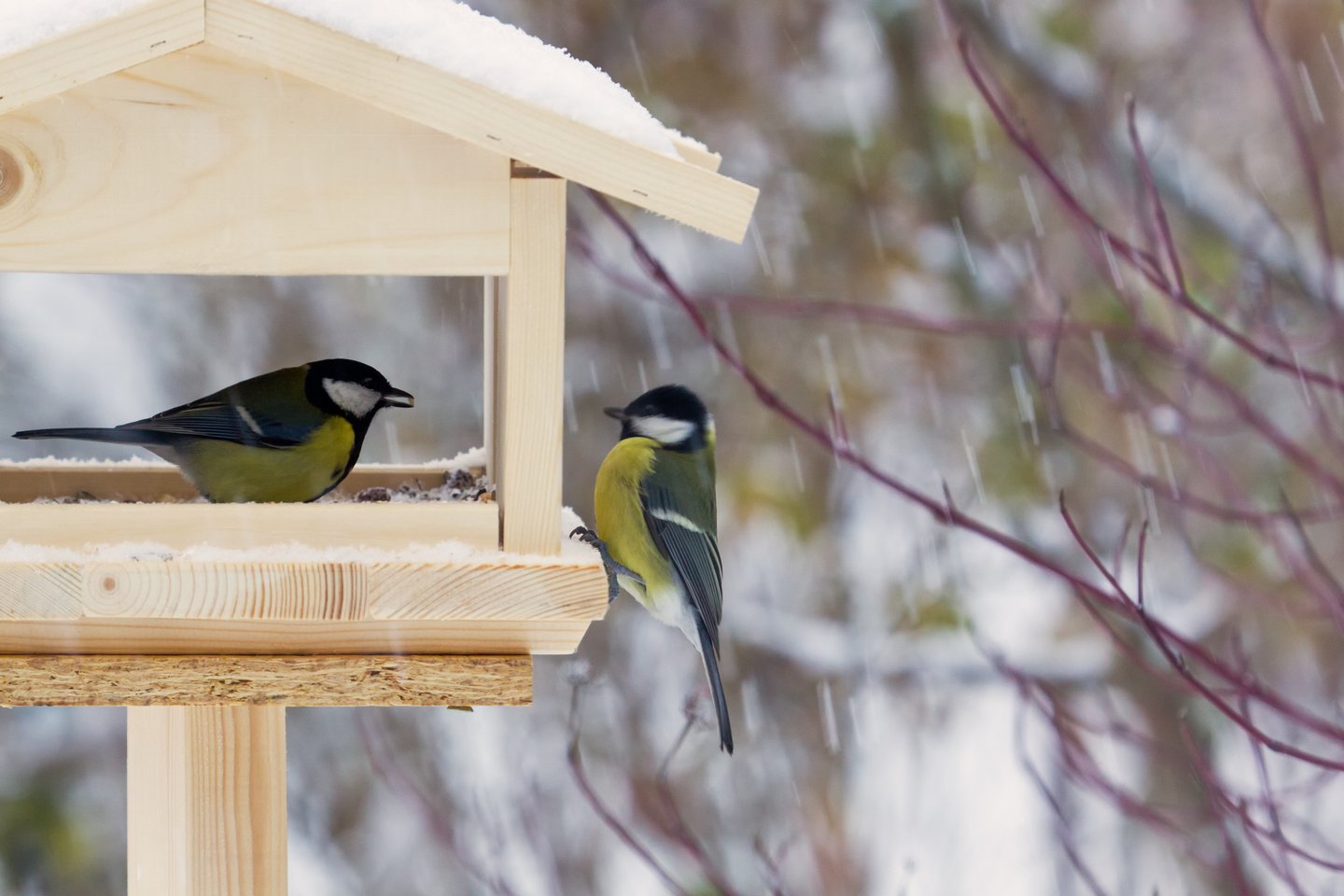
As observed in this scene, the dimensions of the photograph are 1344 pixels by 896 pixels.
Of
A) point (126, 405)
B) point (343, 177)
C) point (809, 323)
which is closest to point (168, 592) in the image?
point (343, 177)

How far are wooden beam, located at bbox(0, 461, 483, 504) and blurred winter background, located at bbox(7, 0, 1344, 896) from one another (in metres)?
2.55

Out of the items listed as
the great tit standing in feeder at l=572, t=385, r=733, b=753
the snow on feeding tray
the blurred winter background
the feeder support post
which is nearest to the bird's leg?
the great tit standing in feeder at l=572, t=385, r=733, b=753

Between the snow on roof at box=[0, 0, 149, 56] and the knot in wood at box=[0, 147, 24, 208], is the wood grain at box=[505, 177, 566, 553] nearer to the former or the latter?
the snow on roof at box=[0, 0, 149, 56]

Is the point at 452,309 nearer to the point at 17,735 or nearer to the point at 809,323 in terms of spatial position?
the point at 809,323

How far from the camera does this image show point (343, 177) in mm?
2195

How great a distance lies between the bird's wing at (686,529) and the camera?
3.31 metres

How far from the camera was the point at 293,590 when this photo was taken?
81.7 inches

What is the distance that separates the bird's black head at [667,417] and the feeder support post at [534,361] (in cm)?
123

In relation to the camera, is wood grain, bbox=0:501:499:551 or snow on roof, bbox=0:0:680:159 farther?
wood grain, bbox=0:501:499:551

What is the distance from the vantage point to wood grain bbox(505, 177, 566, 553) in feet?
7.35

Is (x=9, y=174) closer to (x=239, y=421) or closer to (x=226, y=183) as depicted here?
(x=226, y=183)

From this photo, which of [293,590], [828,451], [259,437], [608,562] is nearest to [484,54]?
[293,590]

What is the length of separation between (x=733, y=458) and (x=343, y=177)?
13.6ft

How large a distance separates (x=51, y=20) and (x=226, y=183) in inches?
12.8
